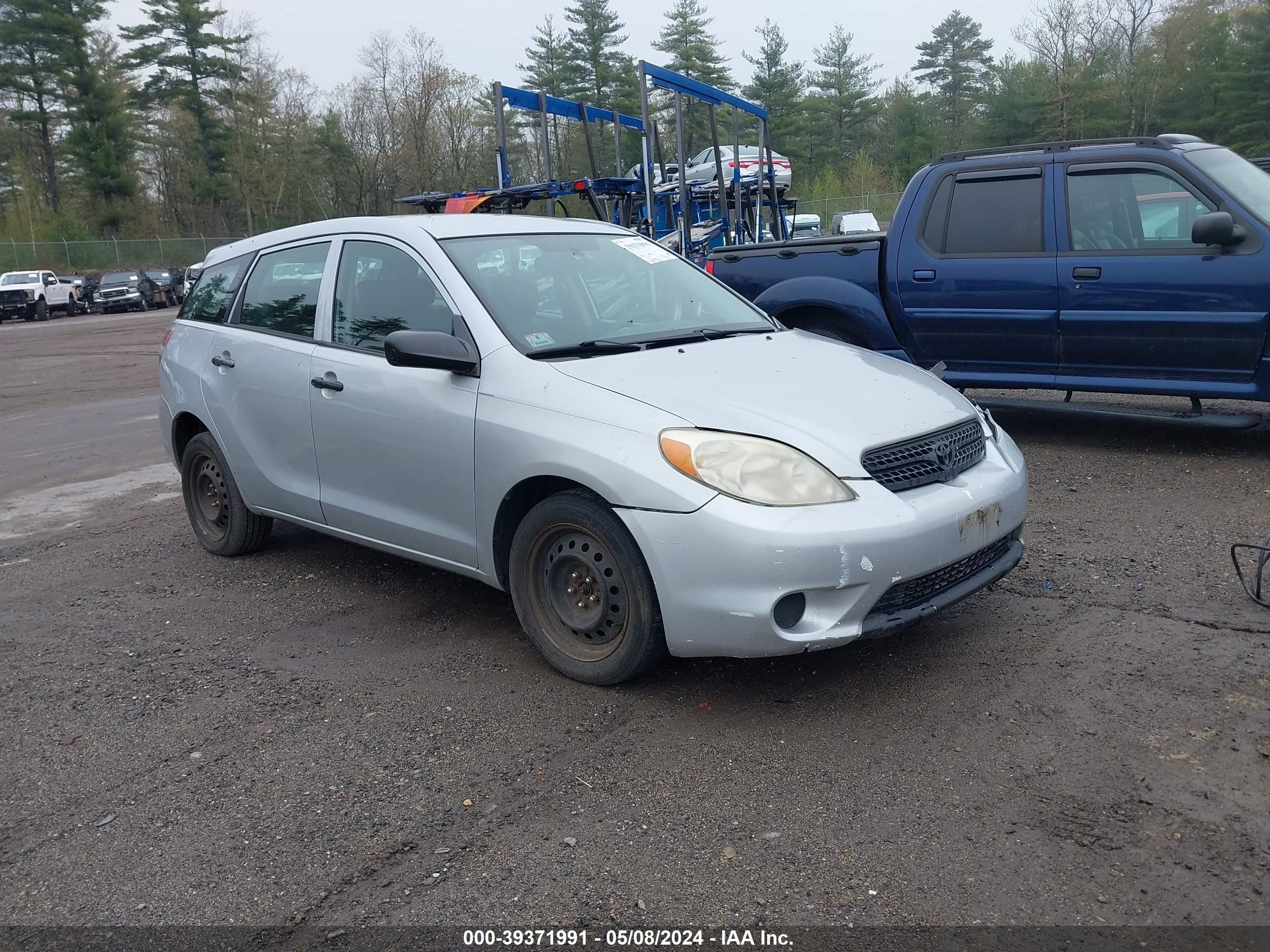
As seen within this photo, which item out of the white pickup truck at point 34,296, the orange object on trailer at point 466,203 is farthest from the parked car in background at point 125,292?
the orange object on trailer at point 466,203

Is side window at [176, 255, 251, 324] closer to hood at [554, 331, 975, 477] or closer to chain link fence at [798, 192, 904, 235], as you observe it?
hood at [554, 331, 975, 477]

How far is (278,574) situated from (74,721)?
1.76m

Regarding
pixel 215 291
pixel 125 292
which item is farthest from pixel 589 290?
pixel 125 292

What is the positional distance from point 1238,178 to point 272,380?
19.8ft

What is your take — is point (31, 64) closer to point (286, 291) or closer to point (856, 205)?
point (856, 205)

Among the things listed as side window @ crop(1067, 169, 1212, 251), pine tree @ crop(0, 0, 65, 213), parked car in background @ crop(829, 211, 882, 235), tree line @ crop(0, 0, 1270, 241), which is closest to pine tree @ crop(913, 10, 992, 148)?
tree line @ crop(0, 0, 1270, 241)

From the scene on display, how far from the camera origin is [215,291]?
594 centimetres

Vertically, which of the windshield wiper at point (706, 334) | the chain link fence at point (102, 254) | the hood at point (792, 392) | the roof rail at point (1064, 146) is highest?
the chain link fence at point (102, 254)

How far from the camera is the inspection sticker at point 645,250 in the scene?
5273mm

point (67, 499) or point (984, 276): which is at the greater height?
point (984, 276)

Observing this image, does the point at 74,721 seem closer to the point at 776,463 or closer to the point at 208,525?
the point at 208,525

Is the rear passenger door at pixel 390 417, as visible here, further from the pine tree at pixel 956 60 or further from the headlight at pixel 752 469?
the pine tree at pixel 956 60

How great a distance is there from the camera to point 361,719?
3902mm

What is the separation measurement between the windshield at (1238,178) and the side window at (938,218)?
155 centimetres
